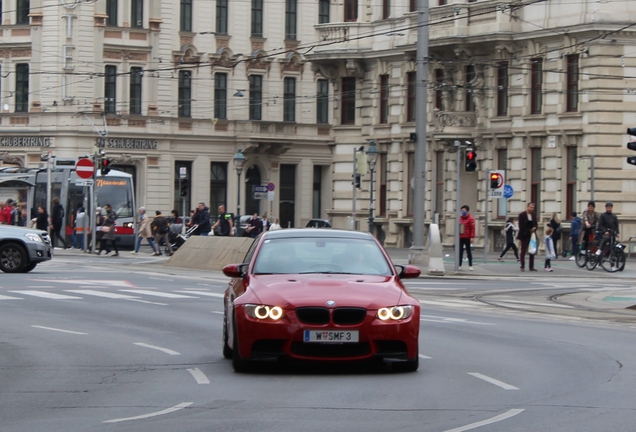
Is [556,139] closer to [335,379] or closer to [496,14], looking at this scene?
[496,14]

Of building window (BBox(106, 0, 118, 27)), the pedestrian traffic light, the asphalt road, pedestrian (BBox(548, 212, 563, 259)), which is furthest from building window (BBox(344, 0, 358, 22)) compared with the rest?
the asphalt road

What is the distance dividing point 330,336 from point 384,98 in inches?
1739

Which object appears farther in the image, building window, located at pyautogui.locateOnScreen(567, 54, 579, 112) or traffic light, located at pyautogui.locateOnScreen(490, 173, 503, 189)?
building window, located at pyautogui.locateOnScreen(567, 54, 579, 112)

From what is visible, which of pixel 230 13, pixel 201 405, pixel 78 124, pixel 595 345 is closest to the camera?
pixel 201 405

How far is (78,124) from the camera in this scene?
66.1m

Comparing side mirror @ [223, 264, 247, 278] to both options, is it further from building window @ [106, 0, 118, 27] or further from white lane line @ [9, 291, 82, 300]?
building window @ [106, 0, 118, 27]

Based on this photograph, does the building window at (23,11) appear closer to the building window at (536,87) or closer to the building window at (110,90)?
the building window at (110,90)

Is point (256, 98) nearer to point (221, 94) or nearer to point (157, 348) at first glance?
point (221, 94)

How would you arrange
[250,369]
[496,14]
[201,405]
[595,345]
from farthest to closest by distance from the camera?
[496,14] < [595,345] < [250,369] < [201,405]

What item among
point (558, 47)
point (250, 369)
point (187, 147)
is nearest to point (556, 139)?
point (558, 47)

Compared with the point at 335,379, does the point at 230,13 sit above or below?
above

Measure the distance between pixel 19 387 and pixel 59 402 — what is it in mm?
1127

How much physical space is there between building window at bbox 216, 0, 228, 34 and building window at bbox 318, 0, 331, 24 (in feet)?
19.2

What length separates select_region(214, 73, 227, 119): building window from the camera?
71375mm
